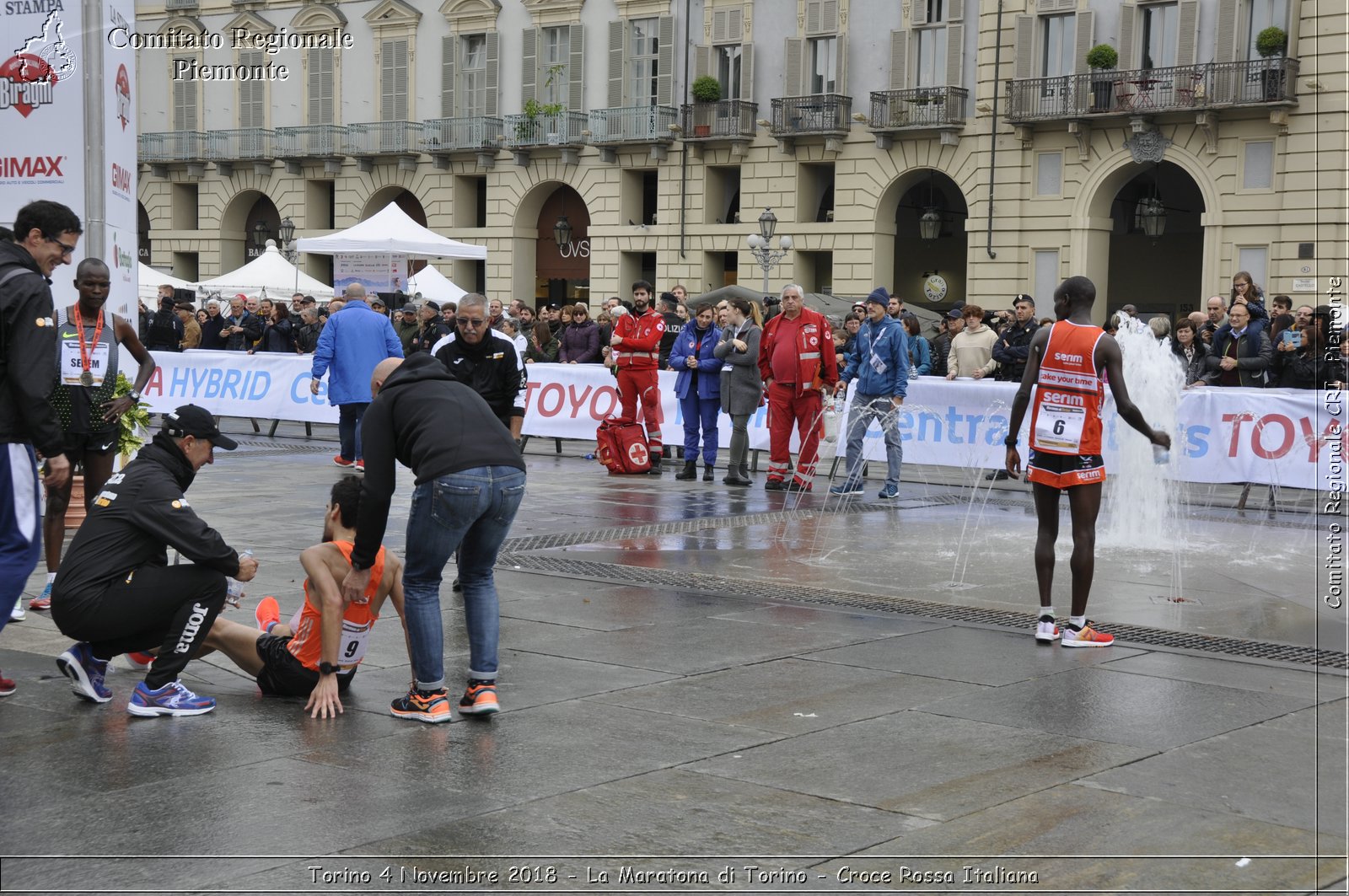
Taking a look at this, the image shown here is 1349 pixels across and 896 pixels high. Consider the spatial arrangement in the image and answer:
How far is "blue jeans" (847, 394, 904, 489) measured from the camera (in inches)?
591

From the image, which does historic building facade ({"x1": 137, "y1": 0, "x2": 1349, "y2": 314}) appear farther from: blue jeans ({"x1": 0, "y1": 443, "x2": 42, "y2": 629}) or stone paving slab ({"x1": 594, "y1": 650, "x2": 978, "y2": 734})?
blue jeans ({"x1": 0, "y1": 443, "x2": 42, "y2": 629})

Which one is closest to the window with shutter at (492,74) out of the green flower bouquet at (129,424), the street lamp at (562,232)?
the street lamp at (562,232)

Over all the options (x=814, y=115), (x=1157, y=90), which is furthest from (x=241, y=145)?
(x=1157, y=90)

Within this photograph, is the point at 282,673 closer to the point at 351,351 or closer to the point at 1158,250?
the point at 351,351

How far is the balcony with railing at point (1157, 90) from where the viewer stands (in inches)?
1281

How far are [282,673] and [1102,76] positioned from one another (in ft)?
105

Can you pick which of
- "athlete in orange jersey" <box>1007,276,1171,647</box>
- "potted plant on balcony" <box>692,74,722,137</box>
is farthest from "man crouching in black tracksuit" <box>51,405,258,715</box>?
"potted plant on balcony" <box>692,74,722,137</box>

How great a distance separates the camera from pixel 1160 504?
13.1 m

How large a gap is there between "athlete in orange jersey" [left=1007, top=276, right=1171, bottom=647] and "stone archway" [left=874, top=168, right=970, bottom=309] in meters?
31.5

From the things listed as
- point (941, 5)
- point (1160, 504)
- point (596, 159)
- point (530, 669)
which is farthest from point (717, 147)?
point (530, 669)

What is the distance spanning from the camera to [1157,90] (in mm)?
34500

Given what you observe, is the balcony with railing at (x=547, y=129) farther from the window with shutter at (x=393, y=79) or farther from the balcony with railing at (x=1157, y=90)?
the balcony with railing at (x=1157, y=90)

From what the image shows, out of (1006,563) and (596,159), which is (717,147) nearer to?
(596,159)

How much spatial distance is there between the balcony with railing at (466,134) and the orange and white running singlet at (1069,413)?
126ft
